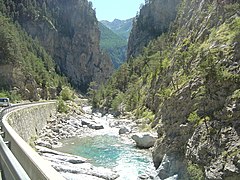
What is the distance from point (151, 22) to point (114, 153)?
12399 centimetres

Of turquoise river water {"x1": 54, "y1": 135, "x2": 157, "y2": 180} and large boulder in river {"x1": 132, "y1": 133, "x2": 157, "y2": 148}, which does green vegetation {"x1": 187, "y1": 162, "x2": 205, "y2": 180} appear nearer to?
turquoise river water {"x1": 54, "y1": 135, "x2": 157, "y2": 180}

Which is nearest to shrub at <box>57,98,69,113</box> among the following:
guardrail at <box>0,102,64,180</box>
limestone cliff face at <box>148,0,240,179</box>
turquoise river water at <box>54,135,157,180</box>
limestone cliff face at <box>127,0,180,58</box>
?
turquoise river water at <box>54,135,157,180</box>

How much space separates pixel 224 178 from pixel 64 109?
209 ft

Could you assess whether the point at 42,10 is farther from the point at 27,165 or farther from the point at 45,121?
the point at 27,165

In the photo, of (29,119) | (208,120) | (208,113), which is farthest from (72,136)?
(208,120)

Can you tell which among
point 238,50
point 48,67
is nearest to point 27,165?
point 238,50

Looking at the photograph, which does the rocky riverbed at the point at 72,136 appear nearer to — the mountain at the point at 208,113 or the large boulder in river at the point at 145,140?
the mountain at the point at 208,113

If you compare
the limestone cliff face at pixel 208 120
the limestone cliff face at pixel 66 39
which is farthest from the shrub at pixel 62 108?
the limestone cliff face at pixel 66 39

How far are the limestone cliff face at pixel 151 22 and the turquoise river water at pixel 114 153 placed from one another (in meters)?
102

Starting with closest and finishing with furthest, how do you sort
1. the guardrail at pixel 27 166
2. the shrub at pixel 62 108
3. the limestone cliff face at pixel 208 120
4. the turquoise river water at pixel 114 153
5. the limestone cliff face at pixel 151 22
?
the guardrail at pixel 27 166 → the limestone cliff face at pixel 208 120 → the turquoise river water at pixel 114 153 → the shrub at pixel 62 108 → the limestone cliff face at pixel 151 22

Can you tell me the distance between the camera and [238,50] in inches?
1029

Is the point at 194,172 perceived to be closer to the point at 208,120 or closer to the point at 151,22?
the point at 208,120

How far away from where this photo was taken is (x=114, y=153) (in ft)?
127

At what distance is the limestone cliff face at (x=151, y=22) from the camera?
144m
